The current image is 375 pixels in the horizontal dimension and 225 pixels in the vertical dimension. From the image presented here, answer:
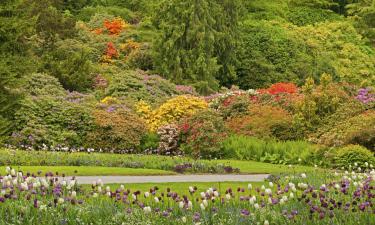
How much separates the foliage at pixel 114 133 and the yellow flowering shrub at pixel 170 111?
1018 millimetres

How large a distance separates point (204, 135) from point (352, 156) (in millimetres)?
4626

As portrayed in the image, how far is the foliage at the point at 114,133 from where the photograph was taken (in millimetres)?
20172

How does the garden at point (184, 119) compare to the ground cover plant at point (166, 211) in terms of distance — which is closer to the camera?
the ground cover plant at point (166, 211)

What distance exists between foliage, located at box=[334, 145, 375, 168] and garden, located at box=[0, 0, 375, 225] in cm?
4

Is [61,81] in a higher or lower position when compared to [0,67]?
lower

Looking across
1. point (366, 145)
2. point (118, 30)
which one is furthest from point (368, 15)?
point (366, 145)

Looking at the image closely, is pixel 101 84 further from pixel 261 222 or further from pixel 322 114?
pixel 261 222

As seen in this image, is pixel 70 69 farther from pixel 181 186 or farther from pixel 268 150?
pixel 181 186

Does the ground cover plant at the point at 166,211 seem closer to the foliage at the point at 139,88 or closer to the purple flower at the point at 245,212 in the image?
the purple flower at the point at 245,212

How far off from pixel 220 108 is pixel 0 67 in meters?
7.20

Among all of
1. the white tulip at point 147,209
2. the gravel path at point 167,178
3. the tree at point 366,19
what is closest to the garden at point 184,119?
the white tulip at point 147,209

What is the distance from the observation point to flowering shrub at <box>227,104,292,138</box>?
20.0 meters

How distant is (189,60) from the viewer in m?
29.7

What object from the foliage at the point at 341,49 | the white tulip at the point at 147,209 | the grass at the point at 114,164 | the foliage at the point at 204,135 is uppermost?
the white tulip at the point at 147,209
